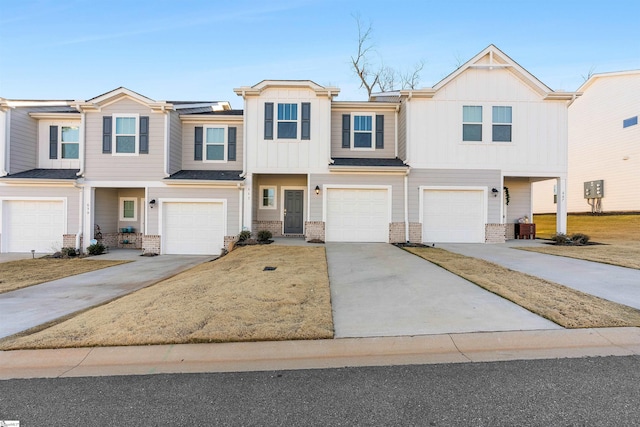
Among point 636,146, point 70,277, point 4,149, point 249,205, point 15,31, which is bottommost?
point 70,277

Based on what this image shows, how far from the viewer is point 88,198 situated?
45.4 ft

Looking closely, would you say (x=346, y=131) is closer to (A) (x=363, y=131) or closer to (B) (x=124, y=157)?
(A) (x=363, y=131)

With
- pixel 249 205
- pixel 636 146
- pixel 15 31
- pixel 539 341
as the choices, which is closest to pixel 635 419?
pixel 539 341

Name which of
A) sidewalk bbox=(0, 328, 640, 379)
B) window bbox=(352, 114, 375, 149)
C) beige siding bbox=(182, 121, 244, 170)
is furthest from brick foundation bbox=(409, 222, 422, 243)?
sidewalk bbox=(0, 328, 640, 379)

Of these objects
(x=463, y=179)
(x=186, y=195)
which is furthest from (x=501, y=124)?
(x=186, y=195)

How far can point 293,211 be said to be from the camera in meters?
15.6

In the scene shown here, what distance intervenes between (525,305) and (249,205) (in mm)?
10811

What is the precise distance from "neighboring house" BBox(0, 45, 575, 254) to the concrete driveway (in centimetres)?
331

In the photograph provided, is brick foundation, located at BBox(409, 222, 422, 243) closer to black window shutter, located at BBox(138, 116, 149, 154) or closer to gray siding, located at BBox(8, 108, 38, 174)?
black window shutter, located at BBox(138, 116, 149, 154)

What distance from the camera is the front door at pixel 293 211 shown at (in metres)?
15.5

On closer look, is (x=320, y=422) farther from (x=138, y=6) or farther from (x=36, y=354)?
(x=138, y=6)

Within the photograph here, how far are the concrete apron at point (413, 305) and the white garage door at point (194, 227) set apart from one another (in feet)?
23.4

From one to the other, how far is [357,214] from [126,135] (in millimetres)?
10358

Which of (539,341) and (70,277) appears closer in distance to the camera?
(539,341)
